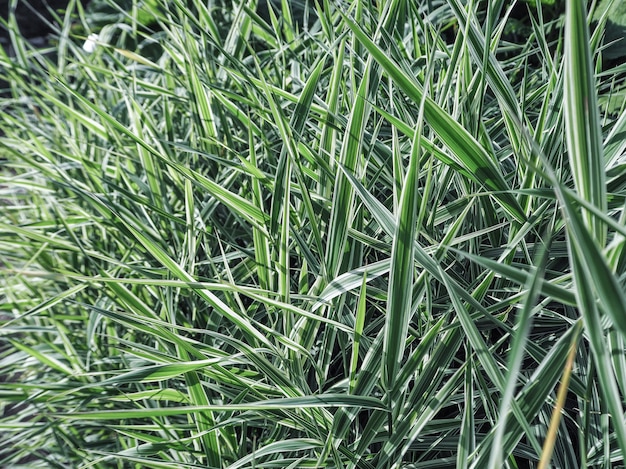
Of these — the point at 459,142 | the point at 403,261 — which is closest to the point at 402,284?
the point at 403,261

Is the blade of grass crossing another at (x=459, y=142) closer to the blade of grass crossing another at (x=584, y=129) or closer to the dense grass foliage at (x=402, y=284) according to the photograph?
the dense grass foliage at (x=402, y=284)

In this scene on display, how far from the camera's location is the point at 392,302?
66 centimetres

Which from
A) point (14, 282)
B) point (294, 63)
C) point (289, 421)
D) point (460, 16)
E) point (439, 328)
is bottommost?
point (14, 282)

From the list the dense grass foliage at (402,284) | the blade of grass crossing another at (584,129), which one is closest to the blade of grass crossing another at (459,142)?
the dense grass foliage at (402,284)

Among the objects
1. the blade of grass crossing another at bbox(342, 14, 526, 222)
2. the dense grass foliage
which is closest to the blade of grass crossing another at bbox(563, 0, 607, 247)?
the dense grass foliage

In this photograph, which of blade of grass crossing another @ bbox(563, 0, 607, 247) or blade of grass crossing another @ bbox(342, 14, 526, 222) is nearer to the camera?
blade of grass crossing another @ bbox(563, 0, 607, 247)

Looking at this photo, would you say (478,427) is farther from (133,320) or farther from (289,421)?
(133,320)

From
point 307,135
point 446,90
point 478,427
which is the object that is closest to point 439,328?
point 478,427

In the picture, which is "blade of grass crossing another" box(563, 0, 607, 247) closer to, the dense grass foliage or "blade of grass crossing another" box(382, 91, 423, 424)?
the dense grass foliage

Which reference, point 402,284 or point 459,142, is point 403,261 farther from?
point 459,142

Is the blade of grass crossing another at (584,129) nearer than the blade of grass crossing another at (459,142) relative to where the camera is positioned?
Yes

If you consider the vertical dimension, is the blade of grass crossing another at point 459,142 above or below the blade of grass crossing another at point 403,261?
above

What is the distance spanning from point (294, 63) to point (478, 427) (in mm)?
833

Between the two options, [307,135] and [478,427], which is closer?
[478,427]
